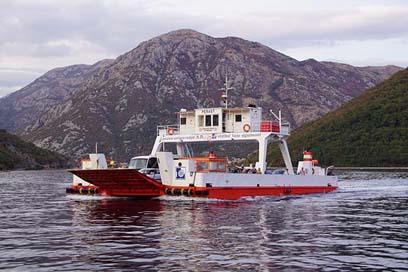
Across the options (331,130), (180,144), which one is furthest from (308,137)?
(180,144)

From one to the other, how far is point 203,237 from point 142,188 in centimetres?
2122

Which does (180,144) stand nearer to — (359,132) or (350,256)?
(350,256)

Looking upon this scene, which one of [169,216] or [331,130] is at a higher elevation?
[331,130]

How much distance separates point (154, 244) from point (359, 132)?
144m

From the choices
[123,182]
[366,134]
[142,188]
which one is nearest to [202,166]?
[142,188]

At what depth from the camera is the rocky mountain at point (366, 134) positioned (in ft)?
501

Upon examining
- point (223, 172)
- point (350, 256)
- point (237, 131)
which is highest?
point (237, 131)

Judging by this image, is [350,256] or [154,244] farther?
[154,244]

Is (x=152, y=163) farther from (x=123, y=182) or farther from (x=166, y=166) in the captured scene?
(x=166, y=166)

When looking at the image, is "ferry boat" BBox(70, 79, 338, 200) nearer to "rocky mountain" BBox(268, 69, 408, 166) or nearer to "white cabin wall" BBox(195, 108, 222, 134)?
"white cabin wall" BBox(195, 108, 222, 134)

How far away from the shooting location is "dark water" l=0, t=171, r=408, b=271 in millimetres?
19891

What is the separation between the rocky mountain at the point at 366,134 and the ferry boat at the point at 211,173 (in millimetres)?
98867

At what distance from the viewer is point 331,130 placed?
170m

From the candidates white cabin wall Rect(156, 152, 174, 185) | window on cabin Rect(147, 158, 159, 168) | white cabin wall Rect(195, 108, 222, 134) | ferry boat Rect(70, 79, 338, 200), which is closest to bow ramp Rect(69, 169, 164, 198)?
ferry boat Rect(70, 79, 338, 200)
